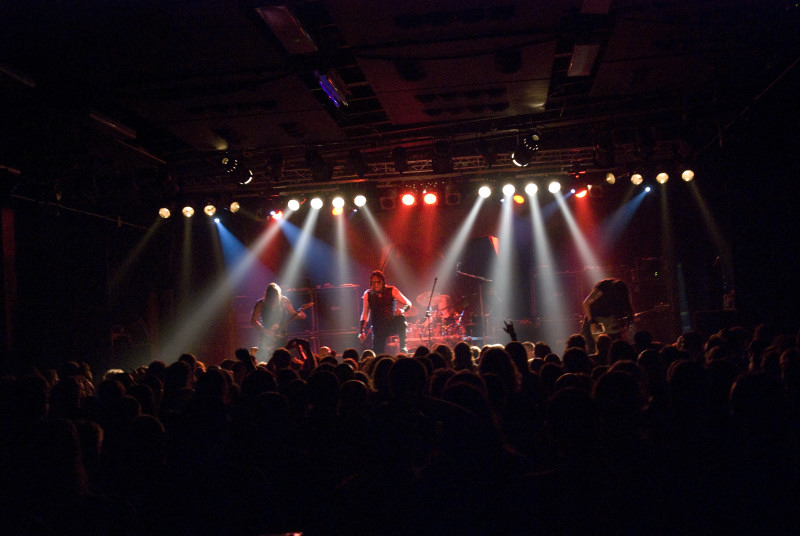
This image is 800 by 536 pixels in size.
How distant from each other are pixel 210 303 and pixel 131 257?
2084 millimetres

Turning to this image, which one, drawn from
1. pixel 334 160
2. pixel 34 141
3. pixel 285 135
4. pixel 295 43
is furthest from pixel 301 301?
pixel 295 43

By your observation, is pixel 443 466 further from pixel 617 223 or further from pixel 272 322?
pixel 617 223

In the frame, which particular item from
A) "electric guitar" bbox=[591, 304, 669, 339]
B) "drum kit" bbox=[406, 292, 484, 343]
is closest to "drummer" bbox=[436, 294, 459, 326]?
"drum kit" bbox=[406, 292, 484, 343]

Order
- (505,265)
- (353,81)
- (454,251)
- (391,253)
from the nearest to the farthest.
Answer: (353,81) → (505,265) → (454,251) → (391,253)

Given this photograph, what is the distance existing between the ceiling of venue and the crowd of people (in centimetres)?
330

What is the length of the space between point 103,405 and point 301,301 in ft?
30.0

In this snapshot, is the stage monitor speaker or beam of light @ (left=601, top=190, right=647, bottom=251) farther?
beam of light @ (left=601, top=190, right=647, bottom=251)

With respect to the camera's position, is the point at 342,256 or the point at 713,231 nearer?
the point at 713,231

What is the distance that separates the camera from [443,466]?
2.45 metres

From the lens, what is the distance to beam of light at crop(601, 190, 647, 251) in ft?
43.3

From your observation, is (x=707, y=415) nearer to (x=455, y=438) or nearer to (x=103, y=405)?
(x=455, y=438)

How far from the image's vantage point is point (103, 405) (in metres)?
3.72

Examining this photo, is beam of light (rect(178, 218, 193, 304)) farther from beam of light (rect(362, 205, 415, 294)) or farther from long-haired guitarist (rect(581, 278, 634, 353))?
long-haired guitarist (rect(581, 278, 634, 353))

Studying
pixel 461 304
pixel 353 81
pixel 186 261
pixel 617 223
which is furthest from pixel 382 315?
pixel 617 223
